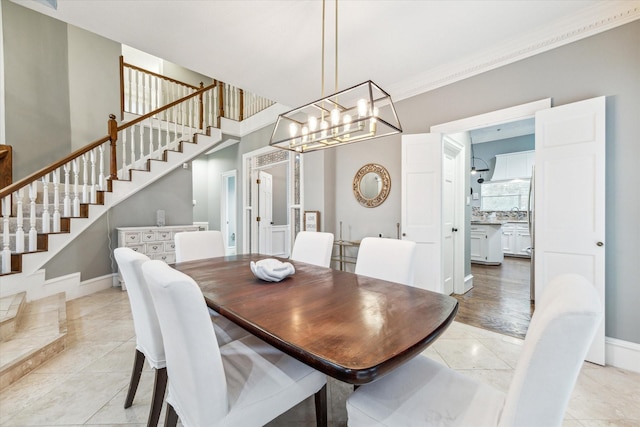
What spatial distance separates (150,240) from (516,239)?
7.75m

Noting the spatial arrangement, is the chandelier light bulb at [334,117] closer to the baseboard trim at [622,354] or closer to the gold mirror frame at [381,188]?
the gold mirror frame at [381,188]

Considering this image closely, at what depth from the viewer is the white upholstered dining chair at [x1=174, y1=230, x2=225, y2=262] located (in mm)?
2586

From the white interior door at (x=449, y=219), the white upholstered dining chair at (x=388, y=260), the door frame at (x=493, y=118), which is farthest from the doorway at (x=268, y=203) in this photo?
the white upholstered dining chair at (x=388, y=260)

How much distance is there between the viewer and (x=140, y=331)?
1454mm

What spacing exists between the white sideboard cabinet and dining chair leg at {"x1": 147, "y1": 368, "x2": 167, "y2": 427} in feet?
10.4

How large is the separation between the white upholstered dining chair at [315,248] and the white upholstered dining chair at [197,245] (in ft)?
2.88

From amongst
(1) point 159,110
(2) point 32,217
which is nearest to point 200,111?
(1) point 159,110

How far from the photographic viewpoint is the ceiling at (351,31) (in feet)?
6.82

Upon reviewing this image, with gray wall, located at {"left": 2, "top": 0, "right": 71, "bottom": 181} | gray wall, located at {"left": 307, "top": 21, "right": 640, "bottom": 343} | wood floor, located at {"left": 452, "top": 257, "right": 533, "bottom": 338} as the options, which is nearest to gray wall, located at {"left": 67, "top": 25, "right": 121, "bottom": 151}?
gray wall, located at {"left": 2, "top": 0, "right": 71, "bottom": 181}

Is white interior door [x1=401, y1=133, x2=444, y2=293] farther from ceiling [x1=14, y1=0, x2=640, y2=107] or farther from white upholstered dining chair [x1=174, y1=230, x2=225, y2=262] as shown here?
white upholstered dining chair [x1=174, y1=230, x2=225, y2=262]

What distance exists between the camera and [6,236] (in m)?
2.75

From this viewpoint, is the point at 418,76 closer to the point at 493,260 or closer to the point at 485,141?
the point at 493,260

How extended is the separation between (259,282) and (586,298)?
1.49 m

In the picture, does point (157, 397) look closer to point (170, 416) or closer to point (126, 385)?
point (170, 416)
